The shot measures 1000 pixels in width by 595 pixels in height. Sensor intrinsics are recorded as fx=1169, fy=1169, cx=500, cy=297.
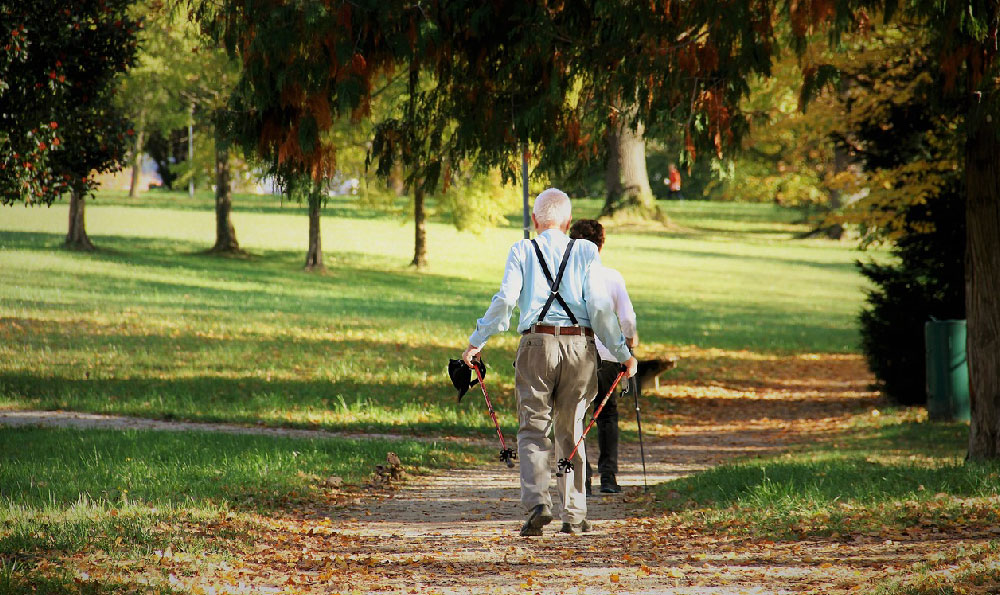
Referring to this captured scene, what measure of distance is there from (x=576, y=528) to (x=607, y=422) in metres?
1.83

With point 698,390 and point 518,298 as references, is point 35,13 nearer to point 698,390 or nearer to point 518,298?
point 518,298

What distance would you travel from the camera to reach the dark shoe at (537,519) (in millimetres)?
7332

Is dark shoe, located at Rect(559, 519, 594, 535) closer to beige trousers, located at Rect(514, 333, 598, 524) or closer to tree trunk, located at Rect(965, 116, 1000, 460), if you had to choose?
beige trousers, located at Rect(514, 333, 598, 524)

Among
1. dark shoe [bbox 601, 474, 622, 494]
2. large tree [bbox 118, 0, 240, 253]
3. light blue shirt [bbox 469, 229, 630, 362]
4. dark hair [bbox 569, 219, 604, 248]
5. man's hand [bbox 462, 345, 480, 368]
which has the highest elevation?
large tree [bbox 118, 0, 240, 253]

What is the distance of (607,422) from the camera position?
933 centimetres

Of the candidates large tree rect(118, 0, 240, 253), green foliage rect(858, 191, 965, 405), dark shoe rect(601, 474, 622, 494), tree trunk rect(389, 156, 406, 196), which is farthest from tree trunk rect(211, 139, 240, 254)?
dark shoe rect(601, 474, 622, 494)

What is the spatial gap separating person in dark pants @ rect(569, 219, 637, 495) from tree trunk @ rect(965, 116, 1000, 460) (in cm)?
370

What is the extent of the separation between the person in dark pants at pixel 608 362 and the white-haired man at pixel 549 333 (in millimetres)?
795

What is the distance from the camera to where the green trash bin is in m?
14.7

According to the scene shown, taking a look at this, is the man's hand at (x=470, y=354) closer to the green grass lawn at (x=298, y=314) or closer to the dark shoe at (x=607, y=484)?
the dark shoe at (x=607, y=484)

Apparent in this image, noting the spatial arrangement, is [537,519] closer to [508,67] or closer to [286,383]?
[508,67]

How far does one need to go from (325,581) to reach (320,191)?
17.6ft

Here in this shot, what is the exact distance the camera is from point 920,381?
16.9m

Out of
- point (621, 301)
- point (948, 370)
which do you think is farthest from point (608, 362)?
point (948, 370)
